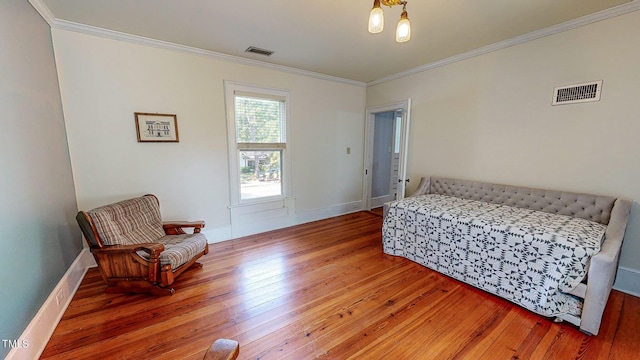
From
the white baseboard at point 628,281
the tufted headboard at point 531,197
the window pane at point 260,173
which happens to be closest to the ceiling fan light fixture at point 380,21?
the tufted headboard at point 531,197

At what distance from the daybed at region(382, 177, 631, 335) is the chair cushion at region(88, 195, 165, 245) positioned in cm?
277

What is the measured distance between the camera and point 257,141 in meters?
3.68

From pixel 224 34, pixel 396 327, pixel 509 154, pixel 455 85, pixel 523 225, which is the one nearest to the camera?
pixel 396 327

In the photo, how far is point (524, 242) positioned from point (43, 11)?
4.68 m

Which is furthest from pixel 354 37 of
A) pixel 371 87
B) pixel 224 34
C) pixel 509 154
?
pixel 509 154

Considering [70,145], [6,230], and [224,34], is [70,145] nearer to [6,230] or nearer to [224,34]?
[6,230]

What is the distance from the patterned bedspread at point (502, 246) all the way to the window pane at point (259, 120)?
7.02ft

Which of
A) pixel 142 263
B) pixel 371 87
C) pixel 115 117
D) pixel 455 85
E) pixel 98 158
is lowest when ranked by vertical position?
pixel 142 263

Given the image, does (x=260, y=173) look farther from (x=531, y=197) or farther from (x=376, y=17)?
(x=531, y=197)

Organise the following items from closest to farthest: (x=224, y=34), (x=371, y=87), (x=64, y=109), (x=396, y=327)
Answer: (x=396, y=327)
(x=64, y=109)
(x=224, y=34)
(x=371, y=87)

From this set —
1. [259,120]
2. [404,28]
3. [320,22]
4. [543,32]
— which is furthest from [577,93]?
[259,120]

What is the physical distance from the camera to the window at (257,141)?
346 cm

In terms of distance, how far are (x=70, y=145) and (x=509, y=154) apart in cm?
497

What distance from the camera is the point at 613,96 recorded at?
7.27 feet
